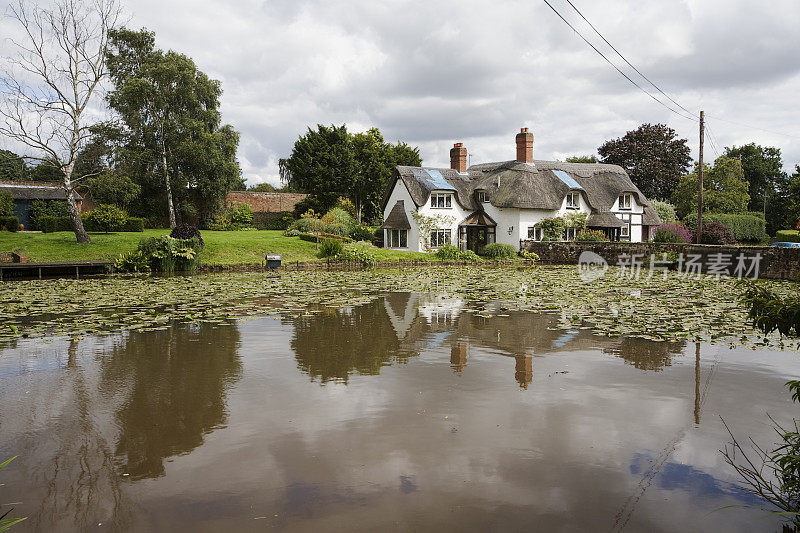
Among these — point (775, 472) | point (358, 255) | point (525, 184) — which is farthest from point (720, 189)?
point (775, 472)

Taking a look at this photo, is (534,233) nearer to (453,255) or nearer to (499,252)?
(499,252)

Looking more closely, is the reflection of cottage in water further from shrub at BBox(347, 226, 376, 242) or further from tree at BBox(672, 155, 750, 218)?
tree at BBox(672, 155, 750, 218)

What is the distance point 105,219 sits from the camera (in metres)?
33.9

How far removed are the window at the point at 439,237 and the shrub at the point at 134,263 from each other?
19415 mm

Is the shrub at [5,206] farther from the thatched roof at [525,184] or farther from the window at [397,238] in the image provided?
the thatched roof at [525,184]

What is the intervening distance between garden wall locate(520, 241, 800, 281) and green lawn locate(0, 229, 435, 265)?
25.5 ft

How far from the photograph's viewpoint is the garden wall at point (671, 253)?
21.8m

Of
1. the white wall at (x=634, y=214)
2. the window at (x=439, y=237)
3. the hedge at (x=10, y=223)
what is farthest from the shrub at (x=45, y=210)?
the white wall at (x=634, y=214)

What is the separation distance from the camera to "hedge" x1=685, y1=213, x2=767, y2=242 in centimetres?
4403

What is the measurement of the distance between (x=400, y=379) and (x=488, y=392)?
128 cm

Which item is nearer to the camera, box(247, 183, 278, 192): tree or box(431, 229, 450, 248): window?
box(431, 229, 450, 248): window

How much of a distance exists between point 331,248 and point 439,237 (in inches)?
449

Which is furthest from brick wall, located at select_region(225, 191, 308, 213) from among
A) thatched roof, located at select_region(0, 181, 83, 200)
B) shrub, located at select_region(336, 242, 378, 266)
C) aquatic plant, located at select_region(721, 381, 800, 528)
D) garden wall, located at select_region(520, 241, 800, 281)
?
aquatic plant, located at select_region(721, 381, 800, 528)

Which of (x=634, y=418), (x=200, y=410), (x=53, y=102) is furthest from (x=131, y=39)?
(x=634, y=418)
